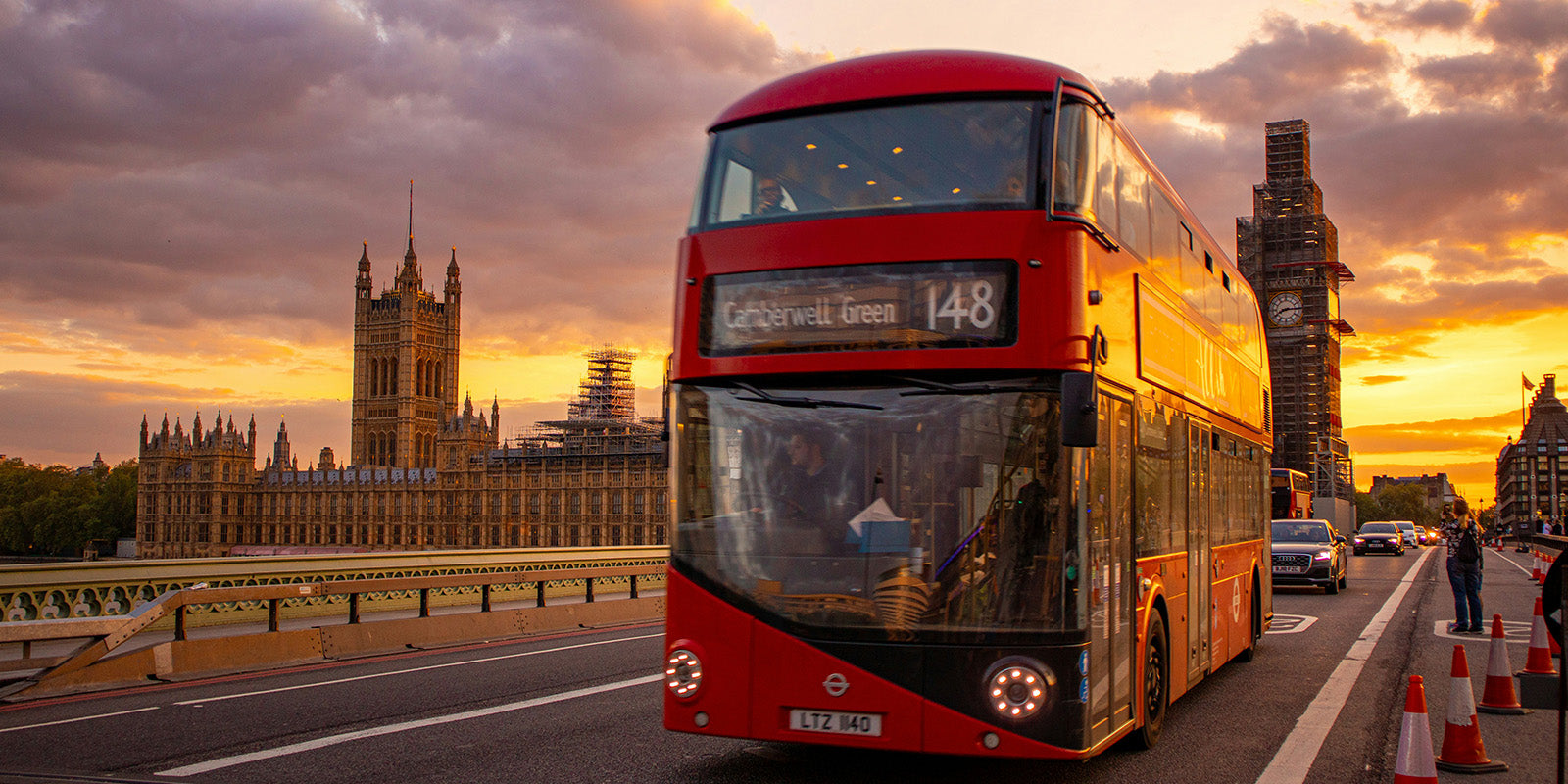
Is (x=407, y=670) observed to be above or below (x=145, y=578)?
below

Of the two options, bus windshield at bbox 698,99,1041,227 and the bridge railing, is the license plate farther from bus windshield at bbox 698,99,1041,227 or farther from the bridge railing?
the bridge railing

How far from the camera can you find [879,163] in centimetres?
692

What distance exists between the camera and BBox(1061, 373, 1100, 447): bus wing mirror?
6.20 meters

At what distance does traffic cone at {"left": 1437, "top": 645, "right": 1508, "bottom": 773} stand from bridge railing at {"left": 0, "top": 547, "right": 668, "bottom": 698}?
11.0 meters

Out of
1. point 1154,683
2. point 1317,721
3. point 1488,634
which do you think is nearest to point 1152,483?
point 1154,683

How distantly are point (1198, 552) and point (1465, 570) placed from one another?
8.36m

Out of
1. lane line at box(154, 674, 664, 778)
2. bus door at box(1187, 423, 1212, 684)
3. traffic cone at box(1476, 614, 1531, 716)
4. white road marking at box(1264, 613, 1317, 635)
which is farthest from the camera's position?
white road marking at box(1264, 613, 1317, 635)

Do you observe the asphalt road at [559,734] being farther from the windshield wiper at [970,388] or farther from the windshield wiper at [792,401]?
the windshield wiper at [970,388]

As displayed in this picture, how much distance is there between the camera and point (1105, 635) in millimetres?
6828

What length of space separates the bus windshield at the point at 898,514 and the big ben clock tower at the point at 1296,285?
145 m

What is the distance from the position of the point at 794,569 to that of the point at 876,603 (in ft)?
1.54

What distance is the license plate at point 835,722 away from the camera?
6.36 meters

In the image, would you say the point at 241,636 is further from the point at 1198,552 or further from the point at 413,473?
the point at 413,473

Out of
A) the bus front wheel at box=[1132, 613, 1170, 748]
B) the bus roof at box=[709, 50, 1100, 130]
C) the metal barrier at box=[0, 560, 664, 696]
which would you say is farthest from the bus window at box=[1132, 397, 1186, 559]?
the metal barrier at box=[0, 560, 664, 696]
